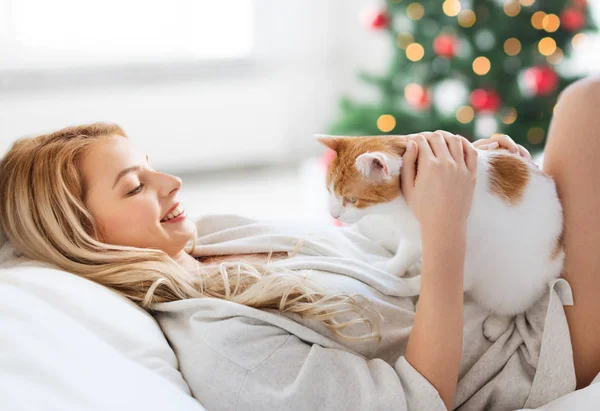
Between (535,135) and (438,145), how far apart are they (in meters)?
2.35

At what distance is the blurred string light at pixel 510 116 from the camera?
323 centimetres

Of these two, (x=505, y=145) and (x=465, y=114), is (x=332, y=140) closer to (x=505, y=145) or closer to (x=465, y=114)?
(x=505, y=145)

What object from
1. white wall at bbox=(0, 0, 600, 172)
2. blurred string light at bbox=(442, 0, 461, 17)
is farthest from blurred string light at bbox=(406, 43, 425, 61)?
white wall at bbox=(0, 0, 600, 172)

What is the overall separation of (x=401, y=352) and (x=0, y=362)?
655 millimetres

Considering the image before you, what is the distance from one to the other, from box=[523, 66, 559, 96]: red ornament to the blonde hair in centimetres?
236

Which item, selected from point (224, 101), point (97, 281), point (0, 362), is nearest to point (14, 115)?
point (224, 101)

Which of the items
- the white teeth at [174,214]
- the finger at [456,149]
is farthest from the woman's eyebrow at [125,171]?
Answer: the finger at [456,149]

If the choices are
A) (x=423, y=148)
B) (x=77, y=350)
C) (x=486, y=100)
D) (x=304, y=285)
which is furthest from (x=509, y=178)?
(x=486, y=100)

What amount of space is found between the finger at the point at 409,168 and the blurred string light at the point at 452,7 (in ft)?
7.47

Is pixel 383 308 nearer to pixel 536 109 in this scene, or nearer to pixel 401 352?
pixel 401 352

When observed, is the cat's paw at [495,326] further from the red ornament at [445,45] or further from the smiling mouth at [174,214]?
the red ornament at [445,45]

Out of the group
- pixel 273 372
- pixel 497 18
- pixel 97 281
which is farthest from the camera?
pixel 497 18

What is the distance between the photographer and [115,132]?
4.33 ft

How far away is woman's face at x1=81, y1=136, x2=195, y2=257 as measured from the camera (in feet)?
3.91
